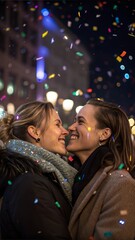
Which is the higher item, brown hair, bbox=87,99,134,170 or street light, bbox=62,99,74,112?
brown hair, bbox=87,99,134,170

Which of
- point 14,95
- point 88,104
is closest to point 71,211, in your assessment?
point 88,104

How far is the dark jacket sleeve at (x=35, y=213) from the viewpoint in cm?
278

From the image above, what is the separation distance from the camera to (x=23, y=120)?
146 inches

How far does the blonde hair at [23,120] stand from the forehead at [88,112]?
0.34 meters

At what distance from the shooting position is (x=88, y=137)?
3869 millimetres

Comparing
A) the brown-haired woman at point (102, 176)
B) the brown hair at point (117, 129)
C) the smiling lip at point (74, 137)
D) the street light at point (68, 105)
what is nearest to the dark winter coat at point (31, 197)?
the brown-haired woman at point (102, 176)

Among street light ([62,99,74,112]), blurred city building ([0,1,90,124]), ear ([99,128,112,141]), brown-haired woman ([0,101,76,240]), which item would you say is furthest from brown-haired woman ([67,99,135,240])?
blurred city building ([0,1,90,124])

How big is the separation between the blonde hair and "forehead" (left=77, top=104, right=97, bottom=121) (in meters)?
0.34

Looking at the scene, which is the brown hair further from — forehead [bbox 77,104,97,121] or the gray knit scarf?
the gray knit scarf

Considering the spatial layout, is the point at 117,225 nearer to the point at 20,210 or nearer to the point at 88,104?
the point at 20,210

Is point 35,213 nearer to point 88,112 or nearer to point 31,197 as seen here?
point 31,197

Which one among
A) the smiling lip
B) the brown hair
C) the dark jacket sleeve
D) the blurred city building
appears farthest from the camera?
the blurred city building

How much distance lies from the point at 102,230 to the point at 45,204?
0.45 metres

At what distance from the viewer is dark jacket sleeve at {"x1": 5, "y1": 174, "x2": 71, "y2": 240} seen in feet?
9.12
